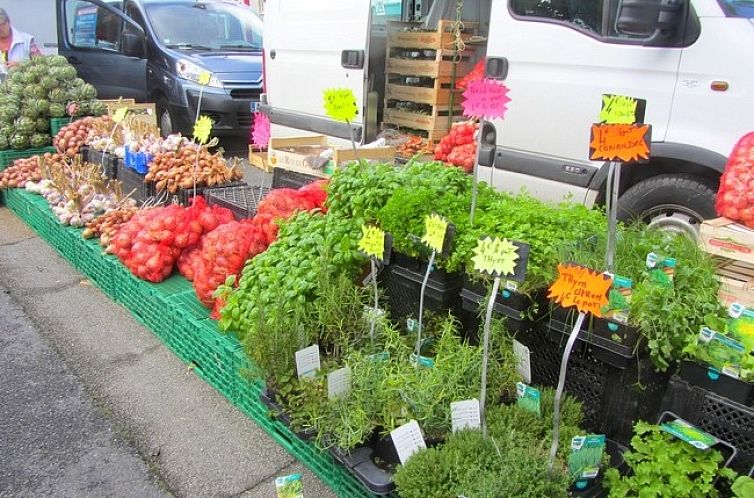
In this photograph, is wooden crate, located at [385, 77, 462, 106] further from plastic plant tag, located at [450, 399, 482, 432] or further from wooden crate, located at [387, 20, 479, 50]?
plastic plant tag, located at [450, 399, 482, 432]

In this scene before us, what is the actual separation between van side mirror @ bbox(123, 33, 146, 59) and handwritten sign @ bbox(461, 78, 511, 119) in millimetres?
8535

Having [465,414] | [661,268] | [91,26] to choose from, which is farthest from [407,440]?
[91,26]

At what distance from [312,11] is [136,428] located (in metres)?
4.67

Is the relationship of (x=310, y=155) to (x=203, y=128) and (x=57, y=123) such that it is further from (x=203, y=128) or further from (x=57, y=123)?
(x=57, y=123)

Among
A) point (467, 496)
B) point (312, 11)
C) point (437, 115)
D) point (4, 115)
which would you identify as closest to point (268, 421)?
point (467, 496)

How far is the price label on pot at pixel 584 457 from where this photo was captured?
76.2 inches

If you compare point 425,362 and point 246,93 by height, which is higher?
point 246,93

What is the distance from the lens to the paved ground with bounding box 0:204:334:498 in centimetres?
269

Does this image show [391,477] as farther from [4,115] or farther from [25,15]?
[25,15]

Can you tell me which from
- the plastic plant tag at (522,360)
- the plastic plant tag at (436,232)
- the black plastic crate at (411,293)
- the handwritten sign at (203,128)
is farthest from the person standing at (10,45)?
the plastic plant tag at (522,360)

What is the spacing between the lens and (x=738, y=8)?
3.45m

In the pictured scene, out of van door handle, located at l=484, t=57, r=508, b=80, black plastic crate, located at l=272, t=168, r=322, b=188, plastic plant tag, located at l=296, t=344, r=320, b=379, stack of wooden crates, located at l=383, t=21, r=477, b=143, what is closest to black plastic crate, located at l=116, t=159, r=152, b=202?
black plastic crate, located at l=272, t=168, r=322, b=188

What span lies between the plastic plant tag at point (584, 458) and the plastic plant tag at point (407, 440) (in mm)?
485

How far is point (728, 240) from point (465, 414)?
151 cm
